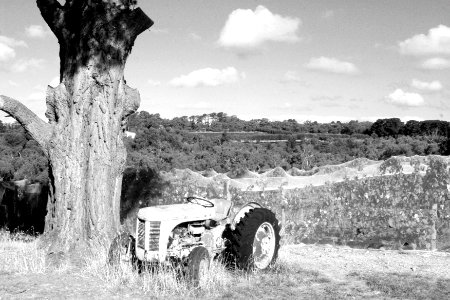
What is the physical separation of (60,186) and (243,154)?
23926 millimetres

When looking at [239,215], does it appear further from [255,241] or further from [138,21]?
[138,21]

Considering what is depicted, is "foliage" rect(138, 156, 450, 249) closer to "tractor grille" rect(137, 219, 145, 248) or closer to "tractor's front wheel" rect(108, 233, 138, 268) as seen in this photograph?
"tractor's front wheel" rect(108, 233, 138, 268)

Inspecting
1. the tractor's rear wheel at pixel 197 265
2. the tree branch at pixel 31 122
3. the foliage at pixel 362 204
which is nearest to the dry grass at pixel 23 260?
the tree branch at pixel 31 122

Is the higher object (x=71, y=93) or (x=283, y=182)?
(x=71, y=93)

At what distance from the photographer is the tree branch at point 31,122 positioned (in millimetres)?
8633

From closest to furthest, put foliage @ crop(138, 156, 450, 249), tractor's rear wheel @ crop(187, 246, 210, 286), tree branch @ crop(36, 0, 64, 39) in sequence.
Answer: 1. tractor's rear wheel @ crop(187, 246, 210, 286)
2. tree branch @ crop(36, 0, 64, 39)
3. foliage @ crop(138, 156, 450, 249)

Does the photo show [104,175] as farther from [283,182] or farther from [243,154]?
[243,154]

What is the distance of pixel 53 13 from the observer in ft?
29.7

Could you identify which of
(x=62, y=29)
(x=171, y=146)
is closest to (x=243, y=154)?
(x=171, y=146)

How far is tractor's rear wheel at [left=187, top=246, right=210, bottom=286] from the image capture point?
6.59m

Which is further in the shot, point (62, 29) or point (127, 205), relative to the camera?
point (127, 205)

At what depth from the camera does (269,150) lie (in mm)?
36312

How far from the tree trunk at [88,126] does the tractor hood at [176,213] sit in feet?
5.38

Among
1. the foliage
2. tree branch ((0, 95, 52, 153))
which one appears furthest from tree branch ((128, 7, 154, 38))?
the foliage
